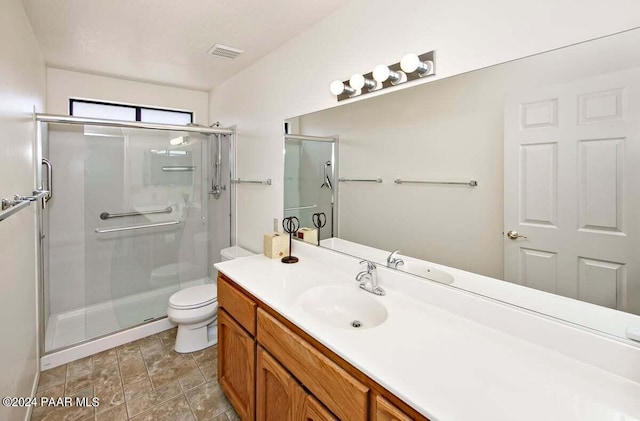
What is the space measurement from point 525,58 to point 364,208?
957mm

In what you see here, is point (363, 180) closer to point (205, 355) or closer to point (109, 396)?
point (205, 355)

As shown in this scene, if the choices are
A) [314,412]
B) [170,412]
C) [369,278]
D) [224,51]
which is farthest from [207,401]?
[224,51]

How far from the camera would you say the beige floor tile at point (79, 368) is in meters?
2.05

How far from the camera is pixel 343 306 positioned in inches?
57.3

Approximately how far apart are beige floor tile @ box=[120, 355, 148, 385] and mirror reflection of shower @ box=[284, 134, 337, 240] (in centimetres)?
149

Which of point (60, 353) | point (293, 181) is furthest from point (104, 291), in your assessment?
point (293, 181)

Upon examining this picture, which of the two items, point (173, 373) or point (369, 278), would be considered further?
point (173, 373)

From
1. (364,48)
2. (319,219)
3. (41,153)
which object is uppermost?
(364,48)

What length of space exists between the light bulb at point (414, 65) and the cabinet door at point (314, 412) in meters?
1.35

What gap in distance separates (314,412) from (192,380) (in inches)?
53.7

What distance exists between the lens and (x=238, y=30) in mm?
1966

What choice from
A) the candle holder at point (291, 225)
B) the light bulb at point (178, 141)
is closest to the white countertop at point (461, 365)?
the candle holder at point (291, 225)

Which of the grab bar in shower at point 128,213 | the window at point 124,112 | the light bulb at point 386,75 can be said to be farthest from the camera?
the window at point 124,112

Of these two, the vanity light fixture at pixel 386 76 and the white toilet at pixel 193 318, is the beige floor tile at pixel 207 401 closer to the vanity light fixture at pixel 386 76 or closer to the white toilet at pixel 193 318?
the white toilet at pixel 193 318
